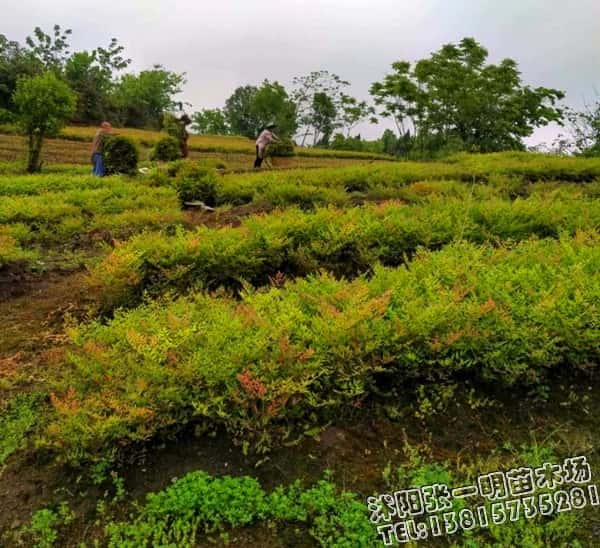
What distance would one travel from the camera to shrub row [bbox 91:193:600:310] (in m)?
4.09

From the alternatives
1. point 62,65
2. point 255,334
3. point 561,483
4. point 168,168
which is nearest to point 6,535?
point 255,334

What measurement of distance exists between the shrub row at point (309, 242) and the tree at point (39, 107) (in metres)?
9.53

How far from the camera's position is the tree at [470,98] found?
25234 millimetres

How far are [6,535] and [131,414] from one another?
2.00 feet

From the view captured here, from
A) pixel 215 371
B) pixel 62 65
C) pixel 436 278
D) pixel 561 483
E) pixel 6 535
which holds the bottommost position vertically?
pixel 6 535

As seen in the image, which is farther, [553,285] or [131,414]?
[553,285]

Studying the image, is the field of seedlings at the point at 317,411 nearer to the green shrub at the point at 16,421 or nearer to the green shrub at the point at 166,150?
the green shrub at the point at 16,421

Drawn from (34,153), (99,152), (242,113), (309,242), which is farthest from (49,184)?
(242,113)

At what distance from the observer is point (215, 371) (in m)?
2.35

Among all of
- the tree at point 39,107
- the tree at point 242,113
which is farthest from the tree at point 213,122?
the tree at point 39,107

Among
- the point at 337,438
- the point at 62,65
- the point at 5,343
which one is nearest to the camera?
the point at 337,438

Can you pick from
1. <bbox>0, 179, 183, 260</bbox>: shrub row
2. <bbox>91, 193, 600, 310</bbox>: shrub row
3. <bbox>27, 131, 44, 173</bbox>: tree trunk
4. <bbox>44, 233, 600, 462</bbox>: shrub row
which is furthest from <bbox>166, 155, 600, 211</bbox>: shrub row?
<bbox>27, 131, 44, 173</bbox>: tree trunk

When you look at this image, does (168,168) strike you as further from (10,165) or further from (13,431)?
(13,431)

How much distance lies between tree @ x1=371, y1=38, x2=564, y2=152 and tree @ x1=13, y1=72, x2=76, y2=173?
18256mm
